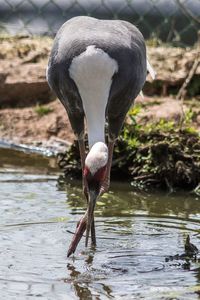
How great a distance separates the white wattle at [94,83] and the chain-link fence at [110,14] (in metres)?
4.33

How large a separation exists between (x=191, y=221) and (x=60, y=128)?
9.42 feet

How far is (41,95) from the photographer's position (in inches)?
403

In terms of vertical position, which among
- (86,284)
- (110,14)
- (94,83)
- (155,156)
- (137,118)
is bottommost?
(137,118)

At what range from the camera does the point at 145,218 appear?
7234 mm

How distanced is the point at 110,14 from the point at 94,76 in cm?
456

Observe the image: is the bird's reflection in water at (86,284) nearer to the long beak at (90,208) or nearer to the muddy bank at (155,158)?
the long beak at (90,208)

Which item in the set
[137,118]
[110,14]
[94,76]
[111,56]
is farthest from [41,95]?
[94,76]

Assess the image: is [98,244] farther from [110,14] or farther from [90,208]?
[110,14]

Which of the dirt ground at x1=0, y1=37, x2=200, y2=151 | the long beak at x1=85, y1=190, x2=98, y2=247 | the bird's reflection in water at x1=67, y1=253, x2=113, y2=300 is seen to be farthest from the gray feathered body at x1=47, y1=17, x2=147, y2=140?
the dirt ground at x1=0, y1=37, x2=200, y2=151

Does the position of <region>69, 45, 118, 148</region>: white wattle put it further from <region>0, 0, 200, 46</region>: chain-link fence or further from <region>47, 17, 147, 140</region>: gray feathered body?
<region>0, 0, 200, 46</region>: chain-link fence

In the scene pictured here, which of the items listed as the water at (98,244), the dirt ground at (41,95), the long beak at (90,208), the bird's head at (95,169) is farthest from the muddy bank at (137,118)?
the bird's head at (95,169)

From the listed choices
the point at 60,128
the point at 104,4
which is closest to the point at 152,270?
the point at 60,128

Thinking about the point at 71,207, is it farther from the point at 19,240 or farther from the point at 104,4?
the point at 104,4

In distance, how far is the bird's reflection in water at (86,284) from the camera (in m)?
5.46
